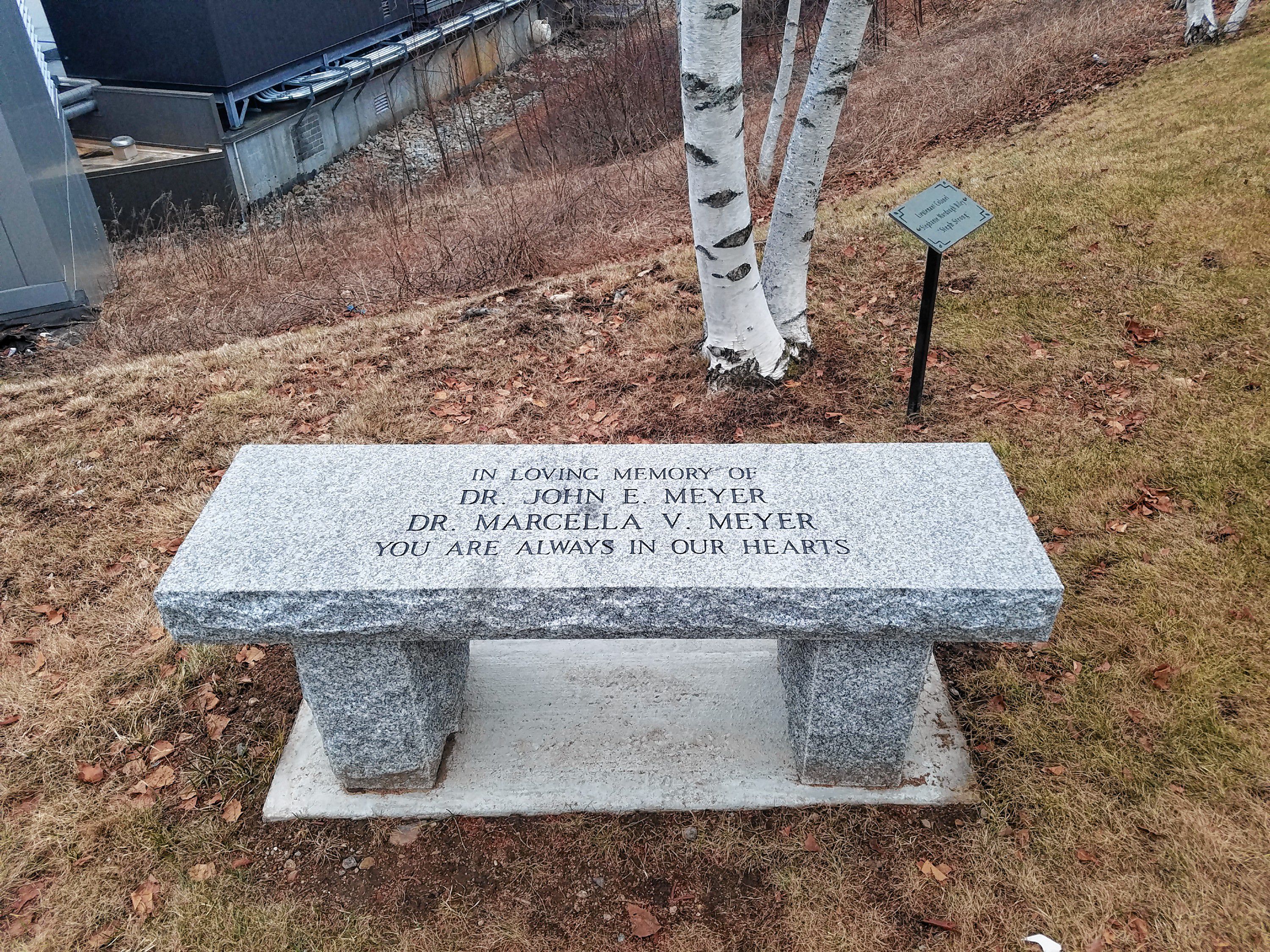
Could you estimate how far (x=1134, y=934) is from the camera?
2.67 meters

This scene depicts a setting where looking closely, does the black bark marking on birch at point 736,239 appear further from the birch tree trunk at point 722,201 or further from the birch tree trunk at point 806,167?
the birch tree trunk at point 806,167

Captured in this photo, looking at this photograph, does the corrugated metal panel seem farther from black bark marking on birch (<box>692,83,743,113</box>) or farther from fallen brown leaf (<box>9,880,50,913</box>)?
fallen brown leaf (<box>9,880,50,913</box>)

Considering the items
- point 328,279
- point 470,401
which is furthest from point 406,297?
point 470,401

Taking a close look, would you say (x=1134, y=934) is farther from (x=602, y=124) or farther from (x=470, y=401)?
(x=602, y=124)

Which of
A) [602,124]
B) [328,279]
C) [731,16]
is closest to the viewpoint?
[731,16]

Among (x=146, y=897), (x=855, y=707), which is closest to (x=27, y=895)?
(x=146, y=897)

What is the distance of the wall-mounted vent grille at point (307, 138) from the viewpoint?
18.0 m

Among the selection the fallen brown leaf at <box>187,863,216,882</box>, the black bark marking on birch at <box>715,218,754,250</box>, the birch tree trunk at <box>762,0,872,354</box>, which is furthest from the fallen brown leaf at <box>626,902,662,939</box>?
the birch tree trunk at <box>762,0,872,354</box>

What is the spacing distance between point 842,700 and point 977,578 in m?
0.68

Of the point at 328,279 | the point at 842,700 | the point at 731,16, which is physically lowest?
the point at 328,279

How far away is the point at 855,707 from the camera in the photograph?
2.98 meters

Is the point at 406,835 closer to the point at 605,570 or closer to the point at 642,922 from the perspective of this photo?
the point at 642,922

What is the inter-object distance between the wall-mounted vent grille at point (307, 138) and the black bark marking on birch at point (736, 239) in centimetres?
1618

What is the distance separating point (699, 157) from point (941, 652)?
9.40ft
